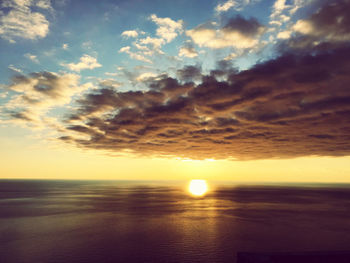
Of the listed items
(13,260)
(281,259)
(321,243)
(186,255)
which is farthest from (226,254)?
(13,260)

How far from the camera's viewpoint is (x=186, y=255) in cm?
2492

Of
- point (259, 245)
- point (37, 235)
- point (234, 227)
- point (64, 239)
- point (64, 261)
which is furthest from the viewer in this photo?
point (234, 227)

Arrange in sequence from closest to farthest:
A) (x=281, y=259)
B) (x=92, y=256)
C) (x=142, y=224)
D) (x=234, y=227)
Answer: (x=281, y=259)
(x=92, y=256)
(x=234, y=227)
(x=142, y=224)

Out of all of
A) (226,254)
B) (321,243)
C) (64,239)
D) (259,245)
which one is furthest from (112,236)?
(321,243)

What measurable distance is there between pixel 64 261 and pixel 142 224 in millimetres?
19533

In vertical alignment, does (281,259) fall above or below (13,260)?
above

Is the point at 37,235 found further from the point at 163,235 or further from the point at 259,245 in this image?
the point at 259,245

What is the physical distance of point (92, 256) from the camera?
24.8 meters

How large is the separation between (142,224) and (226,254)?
2038cm

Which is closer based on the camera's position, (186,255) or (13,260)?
(13,260)

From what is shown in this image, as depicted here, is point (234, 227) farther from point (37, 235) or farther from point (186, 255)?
point (37, 235)

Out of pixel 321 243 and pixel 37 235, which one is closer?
pixel 321 243

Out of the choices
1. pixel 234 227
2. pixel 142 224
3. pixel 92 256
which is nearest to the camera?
pixel 92 256

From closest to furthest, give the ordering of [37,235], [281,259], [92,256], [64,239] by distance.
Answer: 1. [281,259]
2. [92,256]
3. [64,239]
4. [37,235]
